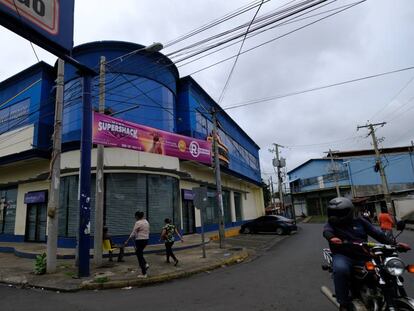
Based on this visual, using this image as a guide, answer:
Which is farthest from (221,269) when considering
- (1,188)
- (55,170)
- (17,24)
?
(1,188)

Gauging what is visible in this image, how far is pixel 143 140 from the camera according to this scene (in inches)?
539

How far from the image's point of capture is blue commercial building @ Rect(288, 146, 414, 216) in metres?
49.1

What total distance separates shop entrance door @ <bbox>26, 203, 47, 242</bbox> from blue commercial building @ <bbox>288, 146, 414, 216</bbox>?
38242 mm

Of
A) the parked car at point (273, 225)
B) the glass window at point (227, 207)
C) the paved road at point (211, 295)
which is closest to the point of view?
the paved road at point (211, 295)

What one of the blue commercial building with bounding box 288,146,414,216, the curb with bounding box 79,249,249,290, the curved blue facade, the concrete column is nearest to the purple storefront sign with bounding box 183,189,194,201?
the curved blue facade

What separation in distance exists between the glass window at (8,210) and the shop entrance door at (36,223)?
5.19 ft

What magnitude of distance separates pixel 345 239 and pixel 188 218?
15624 millimetres

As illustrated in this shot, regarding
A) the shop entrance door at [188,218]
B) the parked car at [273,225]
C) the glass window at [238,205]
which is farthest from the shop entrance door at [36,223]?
the glass window at [238,205]

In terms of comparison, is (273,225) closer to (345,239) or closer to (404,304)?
(345,239)

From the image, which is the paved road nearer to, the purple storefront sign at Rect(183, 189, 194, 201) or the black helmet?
the black helmet

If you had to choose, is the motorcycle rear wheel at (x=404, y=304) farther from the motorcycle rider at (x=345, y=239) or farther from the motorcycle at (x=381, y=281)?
the motorcycle rider at (x=345, y=239)

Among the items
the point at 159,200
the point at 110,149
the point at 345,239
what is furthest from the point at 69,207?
the point at 345,239

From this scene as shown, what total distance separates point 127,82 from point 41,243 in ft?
30.8

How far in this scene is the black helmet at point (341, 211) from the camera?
425 centimetres
